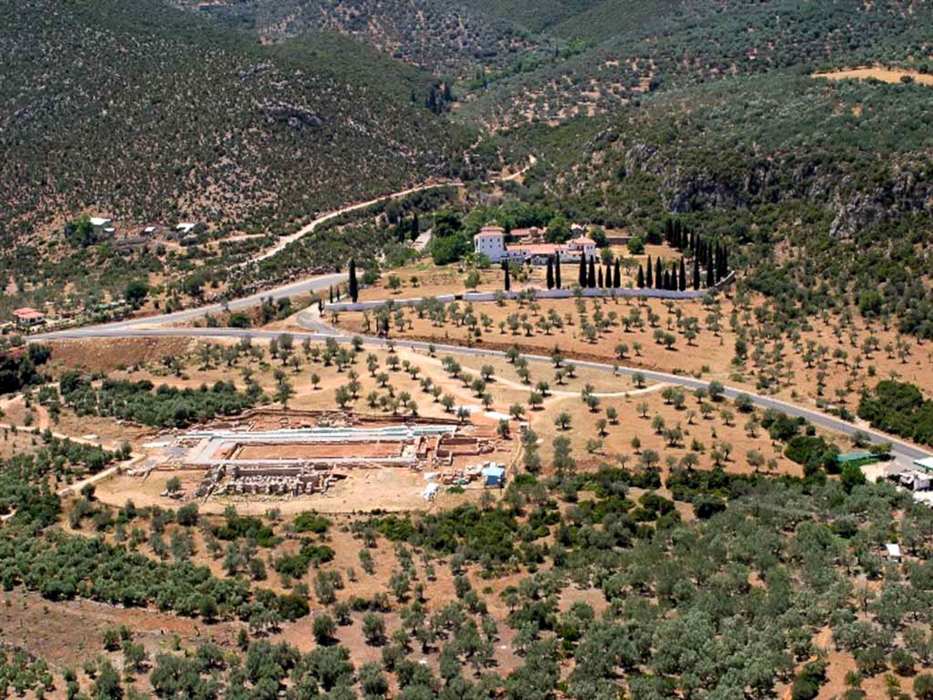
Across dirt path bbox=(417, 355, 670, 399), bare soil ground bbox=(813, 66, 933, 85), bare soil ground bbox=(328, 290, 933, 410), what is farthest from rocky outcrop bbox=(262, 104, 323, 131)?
dirt path bbox=(417, 355, 670, 399)

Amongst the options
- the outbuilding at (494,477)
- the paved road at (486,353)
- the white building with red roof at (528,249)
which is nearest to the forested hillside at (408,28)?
the white building with red roof at (528,249)

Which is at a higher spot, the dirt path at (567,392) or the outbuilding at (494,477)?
the dirt path at (567,392)

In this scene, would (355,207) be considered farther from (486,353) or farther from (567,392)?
(567,392)

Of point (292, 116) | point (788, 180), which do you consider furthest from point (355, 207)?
point (788, 180)

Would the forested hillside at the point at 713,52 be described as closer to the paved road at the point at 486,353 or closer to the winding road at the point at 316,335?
the winding road at the point at 316,335

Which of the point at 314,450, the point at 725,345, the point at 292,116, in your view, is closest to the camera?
the point at 314,450

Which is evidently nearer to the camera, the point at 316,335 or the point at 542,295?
the point at 316,335

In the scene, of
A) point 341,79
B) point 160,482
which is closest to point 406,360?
point 160,482

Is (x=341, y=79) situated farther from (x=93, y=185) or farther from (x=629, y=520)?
(x=629, y=520)
